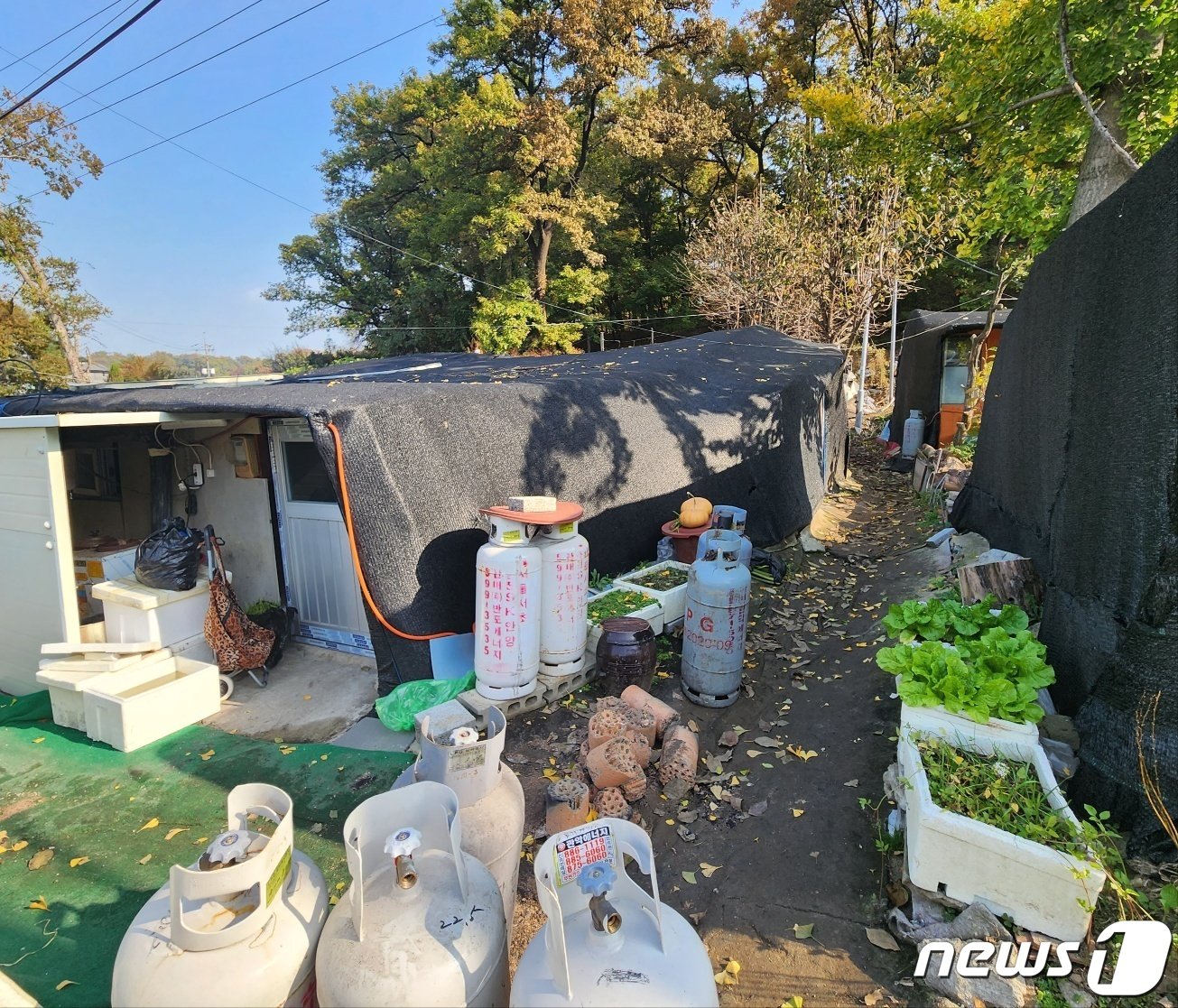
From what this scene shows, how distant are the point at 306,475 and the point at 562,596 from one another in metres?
2.97

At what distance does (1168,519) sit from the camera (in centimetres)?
292

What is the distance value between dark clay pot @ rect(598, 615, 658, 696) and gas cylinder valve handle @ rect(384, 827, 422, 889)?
3.03 metres

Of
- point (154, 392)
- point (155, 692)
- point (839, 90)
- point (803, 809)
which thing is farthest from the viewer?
point (839, 90)

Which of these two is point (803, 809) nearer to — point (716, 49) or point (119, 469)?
point (119, 469)

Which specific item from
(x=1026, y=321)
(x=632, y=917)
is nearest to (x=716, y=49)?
(x=1026, y=321)

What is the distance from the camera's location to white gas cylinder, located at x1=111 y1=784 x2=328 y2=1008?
177 centimetres

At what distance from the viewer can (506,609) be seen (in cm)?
449

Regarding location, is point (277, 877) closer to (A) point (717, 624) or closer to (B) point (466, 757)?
(B) point (466, 757)

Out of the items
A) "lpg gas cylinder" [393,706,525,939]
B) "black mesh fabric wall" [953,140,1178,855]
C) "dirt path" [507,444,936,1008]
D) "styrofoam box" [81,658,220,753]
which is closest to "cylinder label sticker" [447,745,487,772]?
"lpg gas cylinder" [393,706,525,939]

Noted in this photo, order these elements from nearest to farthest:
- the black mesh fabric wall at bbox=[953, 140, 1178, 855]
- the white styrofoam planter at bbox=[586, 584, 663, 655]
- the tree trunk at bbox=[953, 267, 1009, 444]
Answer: the black mesh fabric wall at bbox=[953, 140, 1178, 855] < the white styrofoam planter at bbox=[586, 584, 663, 655] < the tree trunk at bbox=[953, 267, 1009, 444]

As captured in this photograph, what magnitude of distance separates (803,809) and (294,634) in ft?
16.5

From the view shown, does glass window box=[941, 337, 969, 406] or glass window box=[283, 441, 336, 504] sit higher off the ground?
glass window box=[941, 337, 969, 406]

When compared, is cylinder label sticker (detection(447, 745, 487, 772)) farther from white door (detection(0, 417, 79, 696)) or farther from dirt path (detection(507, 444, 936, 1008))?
white door (detection(0, 417, 79, 696))

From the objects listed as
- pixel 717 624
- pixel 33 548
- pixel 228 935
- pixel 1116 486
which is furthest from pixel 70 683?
pixel 1116 486
